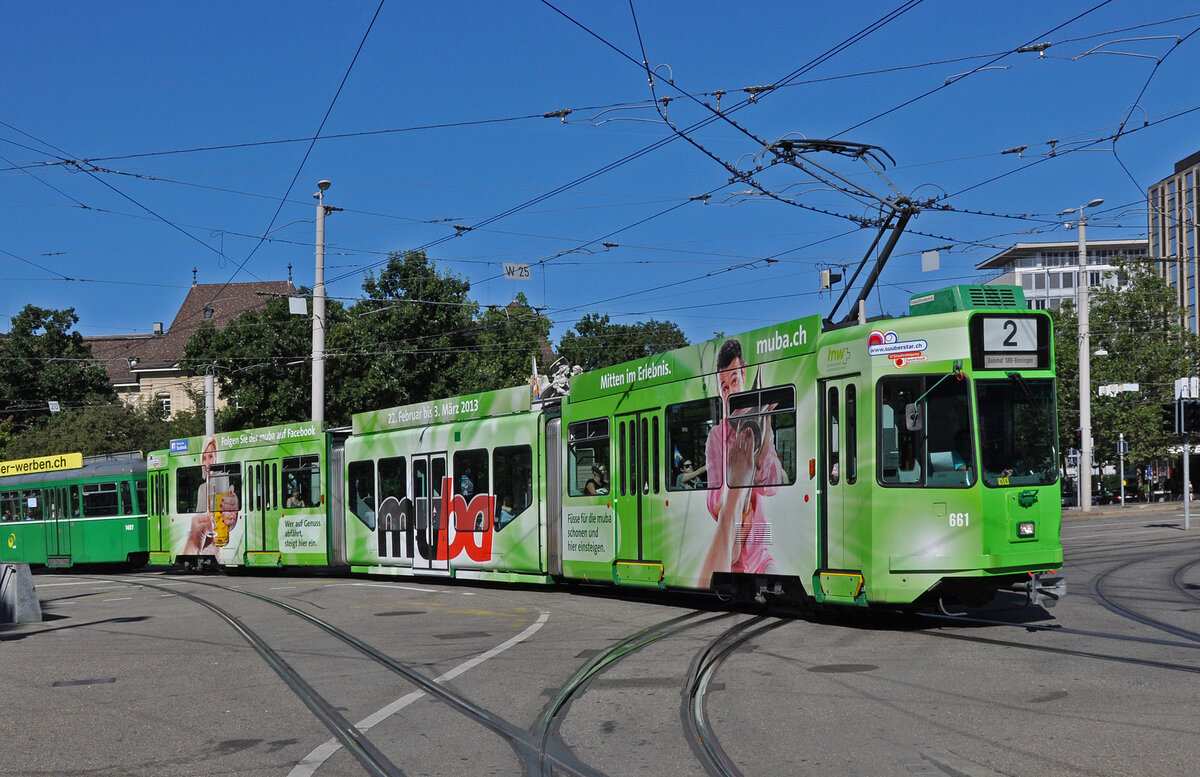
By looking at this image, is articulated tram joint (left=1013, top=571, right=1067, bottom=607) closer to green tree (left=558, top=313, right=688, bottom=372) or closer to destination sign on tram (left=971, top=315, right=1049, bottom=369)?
destination sign on tram (left=971, top=315, right=1049, bottom=369)

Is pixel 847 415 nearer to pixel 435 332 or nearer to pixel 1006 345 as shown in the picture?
pixel 1006 345

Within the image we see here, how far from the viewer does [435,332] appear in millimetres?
42906

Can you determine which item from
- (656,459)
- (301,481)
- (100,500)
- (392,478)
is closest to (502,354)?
(100,500)

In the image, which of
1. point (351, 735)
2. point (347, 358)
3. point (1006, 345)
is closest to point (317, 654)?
point (351, 735)

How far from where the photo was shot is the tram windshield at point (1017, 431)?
1148 cm

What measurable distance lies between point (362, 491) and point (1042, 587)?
14491 millimetres

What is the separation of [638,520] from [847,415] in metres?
4.44

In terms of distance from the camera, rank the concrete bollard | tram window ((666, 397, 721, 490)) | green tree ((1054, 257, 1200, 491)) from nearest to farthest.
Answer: tram window ((666, 397, 721, 490)) < the concrete bollard < green tree ((1054, 257, 1200, 491))

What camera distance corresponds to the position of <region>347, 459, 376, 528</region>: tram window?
22.8 m

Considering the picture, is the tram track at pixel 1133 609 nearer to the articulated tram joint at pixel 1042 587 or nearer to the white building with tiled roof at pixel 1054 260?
the articulated tram joint at pixel 1042 587

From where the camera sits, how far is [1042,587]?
11.4 metres

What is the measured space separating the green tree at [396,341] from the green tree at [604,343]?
22817 millimetres

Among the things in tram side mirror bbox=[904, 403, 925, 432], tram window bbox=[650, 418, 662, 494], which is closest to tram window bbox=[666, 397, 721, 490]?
tram window bbox=[650, 418, 662, 494]

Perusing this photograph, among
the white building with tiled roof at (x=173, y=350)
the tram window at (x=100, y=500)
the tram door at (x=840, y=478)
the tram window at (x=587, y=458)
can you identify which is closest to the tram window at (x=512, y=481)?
the tram window at (x=587, y=458)
